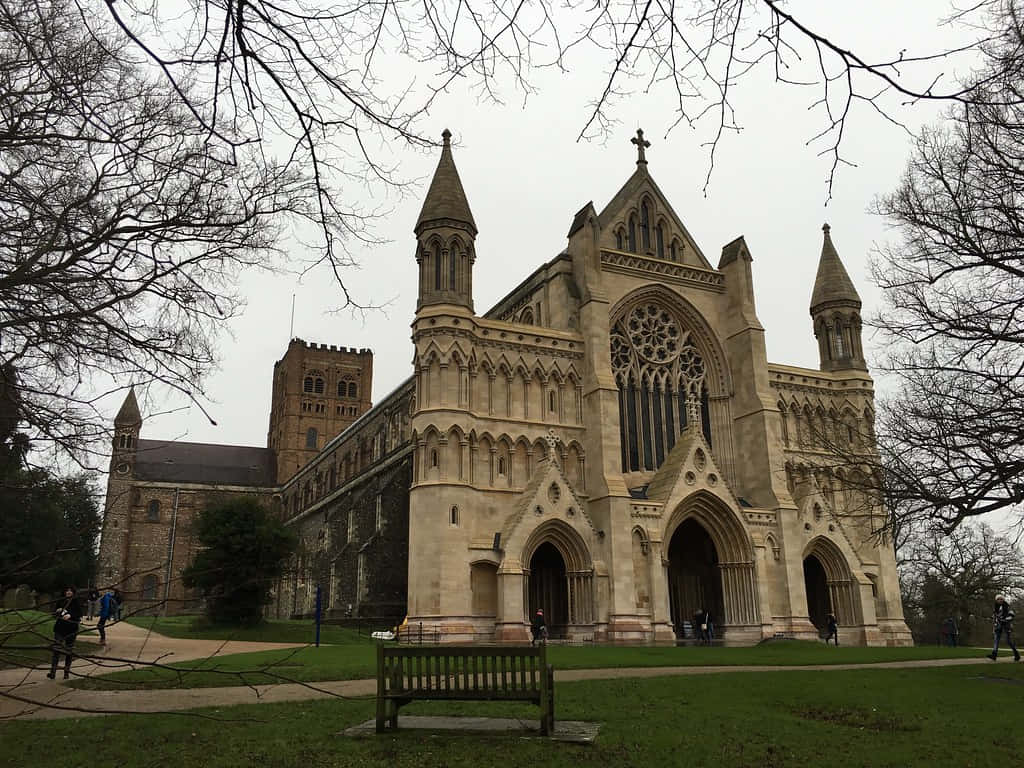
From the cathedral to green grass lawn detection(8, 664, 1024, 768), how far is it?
15275 millimetres

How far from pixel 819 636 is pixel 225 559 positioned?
79.4 ft

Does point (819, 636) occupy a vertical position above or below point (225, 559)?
below

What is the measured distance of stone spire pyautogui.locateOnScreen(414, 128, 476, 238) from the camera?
33.3m

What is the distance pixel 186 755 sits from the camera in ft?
27.6

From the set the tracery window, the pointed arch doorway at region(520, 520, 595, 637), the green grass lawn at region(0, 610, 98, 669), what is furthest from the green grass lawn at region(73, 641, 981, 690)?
the tracery window

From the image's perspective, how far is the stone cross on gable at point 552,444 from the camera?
3115 cm

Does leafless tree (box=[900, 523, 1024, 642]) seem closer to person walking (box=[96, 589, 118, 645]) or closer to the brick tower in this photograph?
person walking (box=[96, 589, 118, 645])

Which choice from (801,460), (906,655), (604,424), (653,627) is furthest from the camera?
(801,460)

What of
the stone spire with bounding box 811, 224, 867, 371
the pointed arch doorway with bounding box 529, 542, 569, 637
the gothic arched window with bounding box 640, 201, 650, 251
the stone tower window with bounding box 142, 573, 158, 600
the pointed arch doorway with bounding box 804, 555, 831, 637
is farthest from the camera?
the stone spire with bounding box 811, 224, 867, 371

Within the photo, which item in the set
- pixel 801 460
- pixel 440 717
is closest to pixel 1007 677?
pixel 440 717

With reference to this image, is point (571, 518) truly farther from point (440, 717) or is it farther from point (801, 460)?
point (440, 717)

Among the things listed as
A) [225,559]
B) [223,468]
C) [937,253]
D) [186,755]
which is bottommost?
[186,755]

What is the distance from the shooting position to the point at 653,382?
120 feet

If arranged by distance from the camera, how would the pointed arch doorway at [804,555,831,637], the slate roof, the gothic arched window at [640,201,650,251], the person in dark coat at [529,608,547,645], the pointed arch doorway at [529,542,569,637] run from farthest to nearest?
the slate roof, the gothic arched window at [640,201,650,251], the pointed arch doorway at [804,555,831,637], the pointed arch doorway at [529,542,569,637], the person in dark coat at [529,608,547,645]
